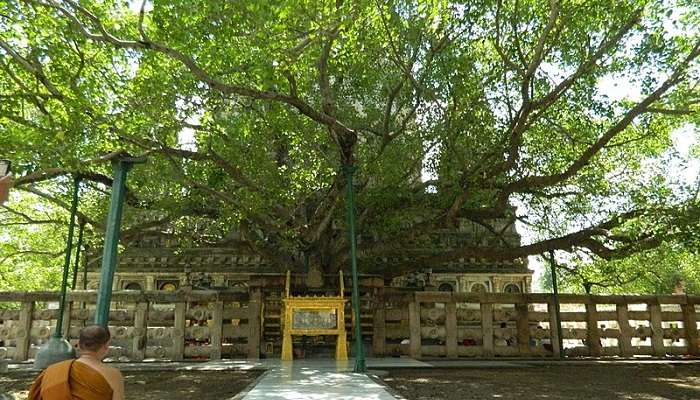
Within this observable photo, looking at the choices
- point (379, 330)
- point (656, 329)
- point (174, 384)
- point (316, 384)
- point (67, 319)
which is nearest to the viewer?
point (316, 384)

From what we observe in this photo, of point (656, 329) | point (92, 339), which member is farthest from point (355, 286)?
point (656, 329)

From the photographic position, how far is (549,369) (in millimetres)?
10734

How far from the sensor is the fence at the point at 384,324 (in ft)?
41.4

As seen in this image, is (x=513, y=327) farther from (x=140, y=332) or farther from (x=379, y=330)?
(x=140, y=332)

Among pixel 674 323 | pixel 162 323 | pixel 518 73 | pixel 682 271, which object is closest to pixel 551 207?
pixel 674 323

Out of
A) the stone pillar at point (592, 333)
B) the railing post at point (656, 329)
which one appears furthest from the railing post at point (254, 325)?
the railing post at point (656, 329)

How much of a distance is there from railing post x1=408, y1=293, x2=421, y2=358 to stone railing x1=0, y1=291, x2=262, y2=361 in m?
3.89

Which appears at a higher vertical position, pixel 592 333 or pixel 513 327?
pixel 513 327

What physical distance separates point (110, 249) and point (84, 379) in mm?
4032

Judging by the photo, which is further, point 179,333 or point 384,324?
point 384,324

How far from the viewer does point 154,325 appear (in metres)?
12.8

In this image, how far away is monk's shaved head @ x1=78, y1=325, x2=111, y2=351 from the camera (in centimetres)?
338

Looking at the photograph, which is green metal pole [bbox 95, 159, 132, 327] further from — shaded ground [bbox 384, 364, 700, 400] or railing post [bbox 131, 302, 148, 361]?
railing post [bbox 131, 302, 148, 361]

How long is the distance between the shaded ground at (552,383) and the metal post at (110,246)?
4.14 meters
